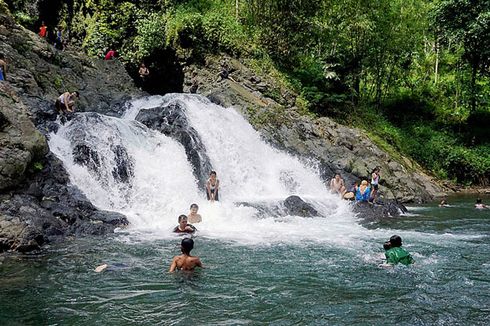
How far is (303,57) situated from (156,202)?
1726 centimetres

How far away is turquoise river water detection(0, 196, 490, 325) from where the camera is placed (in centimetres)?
573

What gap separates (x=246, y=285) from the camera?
705 centimetres

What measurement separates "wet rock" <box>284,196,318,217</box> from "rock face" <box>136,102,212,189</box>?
3.15 m

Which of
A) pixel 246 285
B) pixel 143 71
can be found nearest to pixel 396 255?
pixel 246 285

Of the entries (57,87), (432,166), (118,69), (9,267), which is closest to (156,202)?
(9,267)

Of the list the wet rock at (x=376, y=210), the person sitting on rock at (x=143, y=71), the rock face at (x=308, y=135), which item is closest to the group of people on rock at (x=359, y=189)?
the wet rock at (x=376, y=210)

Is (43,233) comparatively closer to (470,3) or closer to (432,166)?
(432,166)

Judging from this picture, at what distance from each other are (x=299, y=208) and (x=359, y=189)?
319 cm

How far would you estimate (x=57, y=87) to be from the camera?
58.2ft

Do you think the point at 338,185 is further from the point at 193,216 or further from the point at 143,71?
the point at 143,71

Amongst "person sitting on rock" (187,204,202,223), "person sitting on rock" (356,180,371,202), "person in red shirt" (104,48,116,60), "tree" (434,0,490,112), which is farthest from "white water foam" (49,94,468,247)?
"tree" (434,0,490,112)

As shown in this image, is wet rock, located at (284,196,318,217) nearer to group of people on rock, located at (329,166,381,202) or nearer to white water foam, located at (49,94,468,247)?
white water foam, located at (49,94,468,247)

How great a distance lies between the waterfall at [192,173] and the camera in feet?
39.9

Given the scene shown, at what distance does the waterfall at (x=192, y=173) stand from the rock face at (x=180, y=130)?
0.15 feet
